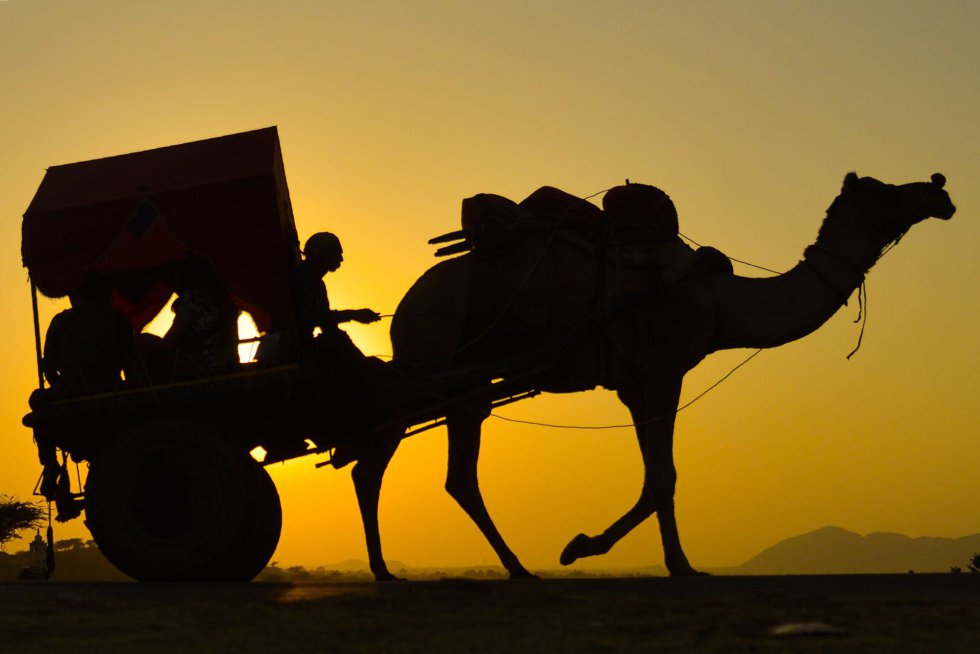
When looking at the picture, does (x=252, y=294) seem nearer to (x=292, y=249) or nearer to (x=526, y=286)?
(x=292, y=249)

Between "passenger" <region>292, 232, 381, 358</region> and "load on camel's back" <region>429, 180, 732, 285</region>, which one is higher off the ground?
"load on camel's back" <region>429, 180, 732, 285</region>

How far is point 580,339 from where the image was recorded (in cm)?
1363

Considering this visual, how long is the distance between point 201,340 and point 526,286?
338 cm

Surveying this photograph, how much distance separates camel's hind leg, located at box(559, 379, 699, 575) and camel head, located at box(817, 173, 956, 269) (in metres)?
2.82

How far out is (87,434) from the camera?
12266 mm

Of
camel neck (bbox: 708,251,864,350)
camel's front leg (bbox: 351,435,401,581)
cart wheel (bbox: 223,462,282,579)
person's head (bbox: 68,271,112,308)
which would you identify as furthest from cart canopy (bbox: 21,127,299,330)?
camel neck (bbox: 708,251,864,350)

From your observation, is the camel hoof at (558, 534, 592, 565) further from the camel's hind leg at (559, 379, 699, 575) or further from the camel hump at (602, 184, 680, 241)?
the camel hump at (602, 184, 680, 241)

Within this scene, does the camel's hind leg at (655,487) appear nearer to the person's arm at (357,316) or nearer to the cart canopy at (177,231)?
the person's arm at (357,316)

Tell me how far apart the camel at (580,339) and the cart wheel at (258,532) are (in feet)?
5.05

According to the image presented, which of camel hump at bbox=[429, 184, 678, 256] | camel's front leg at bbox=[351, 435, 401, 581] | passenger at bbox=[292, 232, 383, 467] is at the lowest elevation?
camel's front leg at bbox=[351, 435, 401, 581]

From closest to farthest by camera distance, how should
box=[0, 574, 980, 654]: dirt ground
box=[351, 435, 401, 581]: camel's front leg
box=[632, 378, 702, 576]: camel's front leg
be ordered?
box=[0, 574, 980, 654]: dirt ground
box=[632, 378, 702, 576]: camel's front leg
box=[351, 435, 401, 581]: camel's front leg

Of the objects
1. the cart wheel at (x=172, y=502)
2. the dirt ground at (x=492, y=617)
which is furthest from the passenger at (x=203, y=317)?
the dirt ground at (x=492, y=617)

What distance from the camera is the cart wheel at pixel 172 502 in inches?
460

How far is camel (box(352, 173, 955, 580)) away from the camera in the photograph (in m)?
13.7
